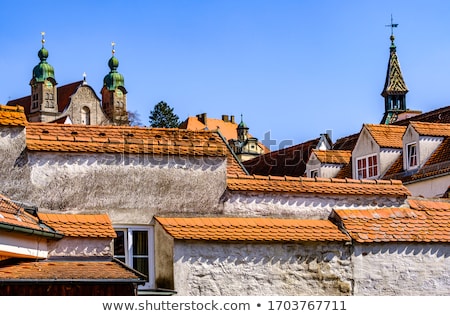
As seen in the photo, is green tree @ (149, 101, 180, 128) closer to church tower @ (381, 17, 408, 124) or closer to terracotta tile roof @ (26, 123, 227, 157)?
church tower @ (381, 17, 408, 124)

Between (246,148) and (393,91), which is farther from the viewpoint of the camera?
(246,148)

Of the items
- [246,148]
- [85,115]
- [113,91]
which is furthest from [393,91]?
[113,91]

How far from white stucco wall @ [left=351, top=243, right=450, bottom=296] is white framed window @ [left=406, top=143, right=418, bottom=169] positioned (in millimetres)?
26805

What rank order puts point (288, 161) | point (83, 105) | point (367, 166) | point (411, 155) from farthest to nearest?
point (83, 105), point (288, 161), point (367, 166), point (411, 155)

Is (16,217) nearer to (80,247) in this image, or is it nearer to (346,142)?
(80,247)

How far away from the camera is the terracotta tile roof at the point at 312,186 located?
1895 cm

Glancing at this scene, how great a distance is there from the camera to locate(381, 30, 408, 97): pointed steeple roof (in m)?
80.6

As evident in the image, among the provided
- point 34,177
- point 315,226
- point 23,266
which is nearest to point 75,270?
point 23,266

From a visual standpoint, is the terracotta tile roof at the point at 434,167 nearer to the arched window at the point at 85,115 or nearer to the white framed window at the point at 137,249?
Result: the white framed window at the point at 137,249

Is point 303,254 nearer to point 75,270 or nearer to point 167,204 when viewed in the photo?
point 167,204

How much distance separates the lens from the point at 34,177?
1745 centimetres

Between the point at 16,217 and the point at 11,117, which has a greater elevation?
the point at 11,117

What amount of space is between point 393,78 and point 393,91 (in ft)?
6.45

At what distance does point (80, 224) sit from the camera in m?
17.3
